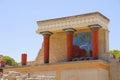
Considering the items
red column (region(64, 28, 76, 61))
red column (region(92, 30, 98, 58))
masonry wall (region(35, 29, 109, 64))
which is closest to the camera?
red column (region(92, 30, 98, 58))

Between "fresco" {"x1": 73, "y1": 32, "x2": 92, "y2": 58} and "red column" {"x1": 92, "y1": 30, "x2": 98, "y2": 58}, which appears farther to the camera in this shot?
"fresco" {"x1": 73, "y1": 32, "x2": 92, "y2": 58}

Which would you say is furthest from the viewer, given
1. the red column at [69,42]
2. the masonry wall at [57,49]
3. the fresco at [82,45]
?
the masonry wall at [57,49]

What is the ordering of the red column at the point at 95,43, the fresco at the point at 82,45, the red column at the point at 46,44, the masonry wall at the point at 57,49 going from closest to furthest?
the red column at the point at 95,43
the fresco at the point at 82,45
the red column at the point at 46,44
the masonry wall at the point at 57,49

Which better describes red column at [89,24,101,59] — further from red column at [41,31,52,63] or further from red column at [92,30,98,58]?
red column at [41,31,52,63]

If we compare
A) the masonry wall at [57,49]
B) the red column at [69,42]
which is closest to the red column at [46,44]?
the masonry wall at [57,49]

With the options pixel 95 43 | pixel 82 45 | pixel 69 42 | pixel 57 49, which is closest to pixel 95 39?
pixel 95 43

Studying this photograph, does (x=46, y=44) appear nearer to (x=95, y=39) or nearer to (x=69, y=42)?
(x=69, y=42)

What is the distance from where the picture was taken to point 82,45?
29031mm

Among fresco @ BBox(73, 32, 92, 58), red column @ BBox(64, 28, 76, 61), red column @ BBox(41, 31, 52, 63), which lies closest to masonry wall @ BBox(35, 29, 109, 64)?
fresco @ BBox(73, 32, 92, 58)

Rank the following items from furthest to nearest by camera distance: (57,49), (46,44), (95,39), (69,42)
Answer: (57,49), (46,44), (69,42), (95,39)

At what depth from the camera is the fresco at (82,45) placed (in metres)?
28.5

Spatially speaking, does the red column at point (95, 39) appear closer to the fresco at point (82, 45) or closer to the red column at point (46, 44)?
the fresco at point (82, 45)

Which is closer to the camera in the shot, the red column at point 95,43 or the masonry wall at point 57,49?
the red column at point 95,43

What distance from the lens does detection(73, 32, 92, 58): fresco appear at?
28.5 metres
